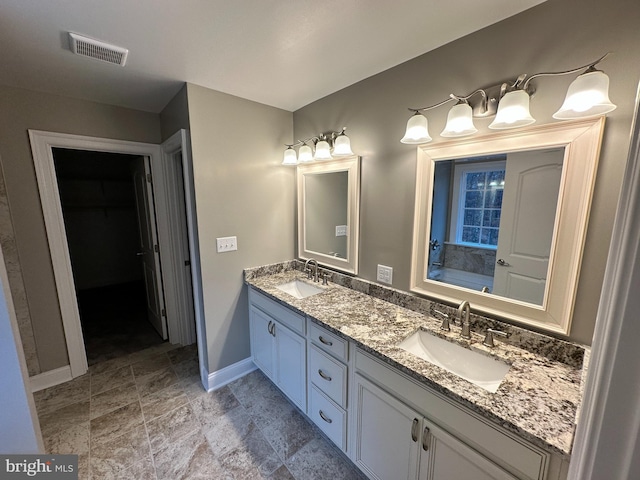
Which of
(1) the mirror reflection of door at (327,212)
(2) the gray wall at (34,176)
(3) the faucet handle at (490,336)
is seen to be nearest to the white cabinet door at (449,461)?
(3) the faucet handle at (490,336)

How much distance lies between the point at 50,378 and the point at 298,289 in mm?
2191

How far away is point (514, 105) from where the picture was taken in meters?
1.07

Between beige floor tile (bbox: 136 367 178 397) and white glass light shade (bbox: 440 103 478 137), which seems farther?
beige floor tile (bbox: 136 367 178 397)

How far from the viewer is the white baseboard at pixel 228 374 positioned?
212cm

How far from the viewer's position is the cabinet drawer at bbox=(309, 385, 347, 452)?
4.78 feet

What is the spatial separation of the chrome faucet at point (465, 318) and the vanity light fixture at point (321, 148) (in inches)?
46.6

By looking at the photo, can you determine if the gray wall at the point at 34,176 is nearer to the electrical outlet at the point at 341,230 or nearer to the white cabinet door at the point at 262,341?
the white cabinet door at the point at 262,341

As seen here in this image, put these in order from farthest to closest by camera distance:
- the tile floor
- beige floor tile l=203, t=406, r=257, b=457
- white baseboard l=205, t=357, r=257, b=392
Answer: white baseboard l=205, t=357, r=257, b=392, beige floor tile l=203, t=406, r=257, b=457, the tile floor

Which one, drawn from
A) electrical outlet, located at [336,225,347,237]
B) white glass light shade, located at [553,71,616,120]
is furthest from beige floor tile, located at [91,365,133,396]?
white glass light shade, located at [553,71,616,120]

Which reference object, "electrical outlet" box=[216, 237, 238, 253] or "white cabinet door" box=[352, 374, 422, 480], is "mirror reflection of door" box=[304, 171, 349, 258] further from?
"white cabinet door" box=[352, 374, 422, 480]

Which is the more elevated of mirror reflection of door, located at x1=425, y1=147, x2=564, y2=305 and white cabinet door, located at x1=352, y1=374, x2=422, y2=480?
mirror reflection of door, located at x1=425, y1=147, x2=564, y2=305

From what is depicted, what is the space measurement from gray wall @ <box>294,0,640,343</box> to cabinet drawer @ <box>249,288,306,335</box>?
23.8 inches

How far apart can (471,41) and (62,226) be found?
10.2 ft

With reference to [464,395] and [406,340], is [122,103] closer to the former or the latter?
[406,340]
